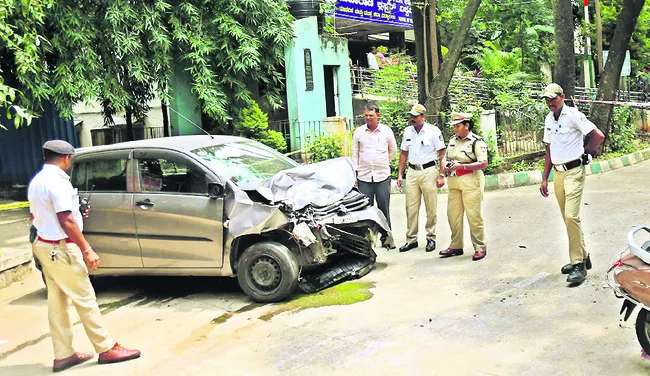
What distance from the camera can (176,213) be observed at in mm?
6762

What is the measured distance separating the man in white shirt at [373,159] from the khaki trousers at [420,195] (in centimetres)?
29

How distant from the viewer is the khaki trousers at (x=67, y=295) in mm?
5113

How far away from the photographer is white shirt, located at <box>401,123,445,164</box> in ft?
26.4

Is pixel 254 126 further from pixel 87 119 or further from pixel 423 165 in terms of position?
pixel 423 165

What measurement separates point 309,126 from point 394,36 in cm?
1150

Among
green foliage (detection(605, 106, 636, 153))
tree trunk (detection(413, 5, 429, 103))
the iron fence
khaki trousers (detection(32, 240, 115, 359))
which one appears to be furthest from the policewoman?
the iron fence

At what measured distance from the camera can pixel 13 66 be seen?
13008 mm

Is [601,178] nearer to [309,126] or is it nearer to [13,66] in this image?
[309,126]

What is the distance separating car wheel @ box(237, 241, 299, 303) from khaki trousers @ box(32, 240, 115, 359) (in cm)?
166

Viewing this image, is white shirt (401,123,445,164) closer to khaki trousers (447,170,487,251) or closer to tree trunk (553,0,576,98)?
khaki trousers (447,170,487,251)

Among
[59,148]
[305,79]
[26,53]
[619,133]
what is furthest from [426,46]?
[59,148]

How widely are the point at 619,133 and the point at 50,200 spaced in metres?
13.8

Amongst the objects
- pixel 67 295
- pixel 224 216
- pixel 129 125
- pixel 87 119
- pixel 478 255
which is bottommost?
pixel 478 255

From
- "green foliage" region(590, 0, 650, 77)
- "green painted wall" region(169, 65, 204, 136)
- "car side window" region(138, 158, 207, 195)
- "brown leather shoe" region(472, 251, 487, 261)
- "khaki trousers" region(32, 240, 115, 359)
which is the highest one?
"green foliage" region(590, 0, 650, 77)
